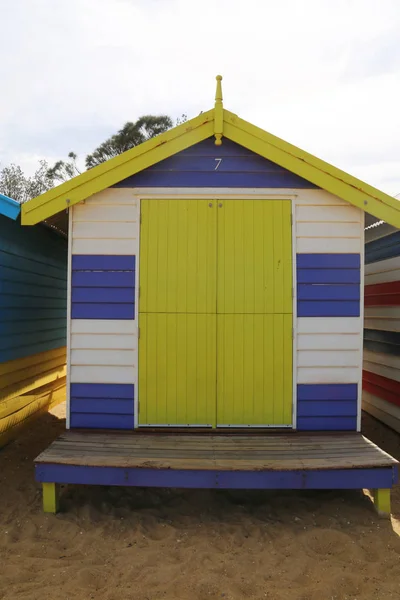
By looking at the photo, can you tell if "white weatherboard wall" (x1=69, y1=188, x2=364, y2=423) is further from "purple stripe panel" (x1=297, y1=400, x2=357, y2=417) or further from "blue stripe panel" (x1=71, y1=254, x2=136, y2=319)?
"purple stripe panel" (x1=297, y1=400, x2=357, y2=417)

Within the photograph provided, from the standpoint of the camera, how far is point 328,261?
483 cm

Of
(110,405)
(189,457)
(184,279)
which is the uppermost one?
(184,279)

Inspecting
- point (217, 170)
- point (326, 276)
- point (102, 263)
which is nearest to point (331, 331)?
point (326, 276)

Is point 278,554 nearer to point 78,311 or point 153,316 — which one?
point 153,316

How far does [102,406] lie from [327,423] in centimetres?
239

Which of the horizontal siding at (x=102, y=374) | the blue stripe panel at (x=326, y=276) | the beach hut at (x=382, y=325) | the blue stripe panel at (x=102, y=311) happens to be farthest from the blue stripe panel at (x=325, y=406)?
the blue stripe panel at (x=102, y=311)

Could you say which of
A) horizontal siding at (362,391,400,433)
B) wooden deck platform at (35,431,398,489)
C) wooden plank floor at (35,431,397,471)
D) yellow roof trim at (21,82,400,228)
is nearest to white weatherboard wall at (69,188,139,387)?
yellow roof trim at (21,82,400,228)

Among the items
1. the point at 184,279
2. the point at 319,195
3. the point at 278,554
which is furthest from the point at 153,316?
the point at 278,554

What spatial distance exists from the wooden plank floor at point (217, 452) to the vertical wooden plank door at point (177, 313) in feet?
1.12

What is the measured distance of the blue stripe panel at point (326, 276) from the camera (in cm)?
483

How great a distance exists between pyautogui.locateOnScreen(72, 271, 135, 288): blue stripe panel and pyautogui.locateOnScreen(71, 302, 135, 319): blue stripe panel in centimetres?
21

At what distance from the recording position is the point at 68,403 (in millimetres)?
4828

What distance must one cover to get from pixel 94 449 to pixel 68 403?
2.45ft

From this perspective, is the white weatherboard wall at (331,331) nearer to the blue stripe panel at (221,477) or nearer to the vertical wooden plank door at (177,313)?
the vertical wooden plank door at (177,313)
